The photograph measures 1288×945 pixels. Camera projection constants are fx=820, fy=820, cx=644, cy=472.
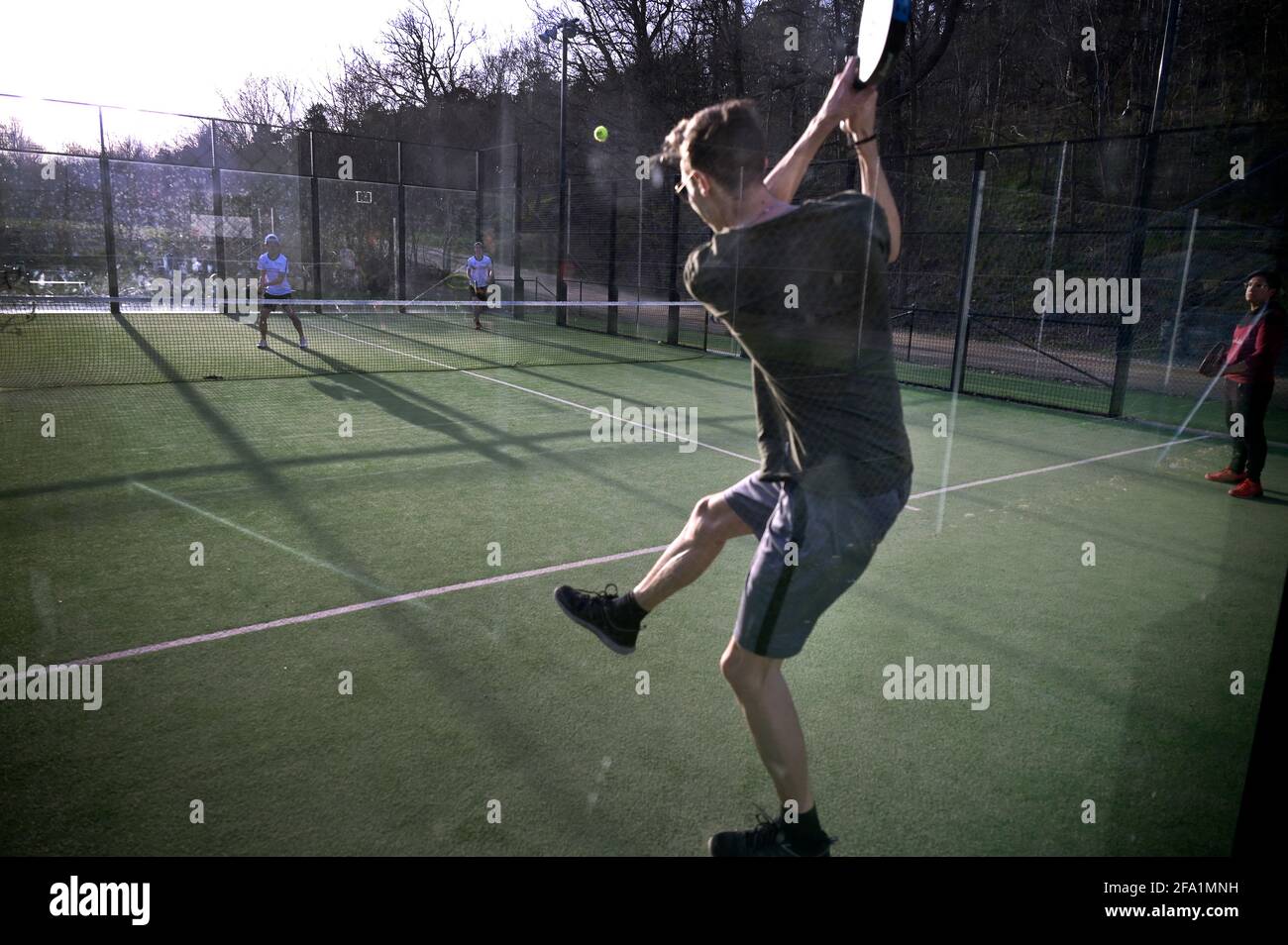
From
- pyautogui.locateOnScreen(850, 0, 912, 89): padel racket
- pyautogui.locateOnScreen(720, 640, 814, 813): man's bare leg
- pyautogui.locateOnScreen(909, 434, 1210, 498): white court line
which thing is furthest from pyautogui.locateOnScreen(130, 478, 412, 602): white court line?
pyautogui.locateOnScreen(909, 434, 1210, 498): white court line

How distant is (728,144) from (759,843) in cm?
212

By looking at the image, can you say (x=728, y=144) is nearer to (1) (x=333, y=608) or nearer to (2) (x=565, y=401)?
(1) (x=333, y=608)

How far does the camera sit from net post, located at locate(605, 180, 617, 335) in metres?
19.1

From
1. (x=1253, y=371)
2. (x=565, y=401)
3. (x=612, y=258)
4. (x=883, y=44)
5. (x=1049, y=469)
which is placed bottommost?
(x=1049, y=469)

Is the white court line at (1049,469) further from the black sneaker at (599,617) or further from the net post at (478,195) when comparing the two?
the net post at (478,195)

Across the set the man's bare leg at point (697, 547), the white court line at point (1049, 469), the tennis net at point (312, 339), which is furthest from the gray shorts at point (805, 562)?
the tennis net at point (312, 339)

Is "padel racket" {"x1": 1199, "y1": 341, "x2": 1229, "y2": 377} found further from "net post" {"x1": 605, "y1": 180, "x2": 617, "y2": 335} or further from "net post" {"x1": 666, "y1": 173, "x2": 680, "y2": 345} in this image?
"net post" {"x1": 605, "y1": 180, "x2": 617, "y2": 335}

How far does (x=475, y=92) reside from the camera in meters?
37.4

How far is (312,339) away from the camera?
16.9 m

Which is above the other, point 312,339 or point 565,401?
point 312,339

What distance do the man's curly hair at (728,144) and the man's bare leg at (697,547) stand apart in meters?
1.10

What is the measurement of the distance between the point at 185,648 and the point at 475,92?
38.5m

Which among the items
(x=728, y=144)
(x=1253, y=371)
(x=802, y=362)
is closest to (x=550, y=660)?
(x=802, y=362)
